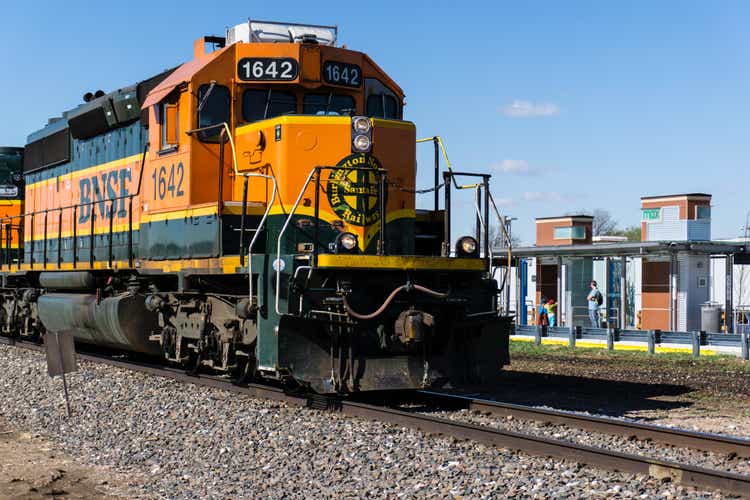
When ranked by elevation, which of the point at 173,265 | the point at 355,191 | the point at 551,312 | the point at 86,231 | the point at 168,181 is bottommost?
the point at 551,312

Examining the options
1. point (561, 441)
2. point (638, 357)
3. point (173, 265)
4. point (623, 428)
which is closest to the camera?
point (561, 441)

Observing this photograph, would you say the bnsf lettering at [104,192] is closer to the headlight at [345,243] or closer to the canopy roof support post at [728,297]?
the headlight at [345,243]

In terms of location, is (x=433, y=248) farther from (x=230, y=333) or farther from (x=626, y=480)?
(x=626, y=480)

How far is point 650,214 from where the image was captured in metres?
30.3

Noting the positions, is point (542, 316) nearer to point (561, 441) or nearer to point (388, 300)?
point (388, 300)

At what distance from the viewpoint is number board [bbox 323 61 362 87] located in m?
9.95

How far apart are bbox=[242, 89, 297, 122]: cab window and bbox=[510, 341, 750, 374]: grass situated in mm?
8909

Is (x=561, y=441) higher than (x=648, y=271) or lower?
lower

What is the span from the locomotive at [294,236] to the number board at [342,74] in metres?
0.02

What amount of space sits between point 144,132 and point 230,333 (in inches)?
140

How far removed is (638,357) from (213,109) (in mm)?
10894

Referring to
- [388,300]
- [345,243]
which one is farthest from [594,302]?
[345,243]

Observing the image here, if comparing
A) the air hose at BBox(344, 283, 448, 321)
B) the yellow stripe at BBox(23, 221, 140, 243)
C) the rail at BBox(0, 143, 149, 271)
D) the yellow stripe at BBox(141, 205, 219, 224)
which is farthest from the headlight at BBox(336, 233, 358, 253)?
the yellow stripe at BBox(23, 221, 140, 243)

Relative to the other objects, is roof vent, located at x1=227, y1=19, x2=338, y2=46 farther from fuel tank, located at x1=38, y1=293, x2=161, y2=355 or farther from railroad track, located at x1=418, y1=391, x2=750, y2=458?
railroad track, located at x1=418, y1=391, x2=750, y2=458
